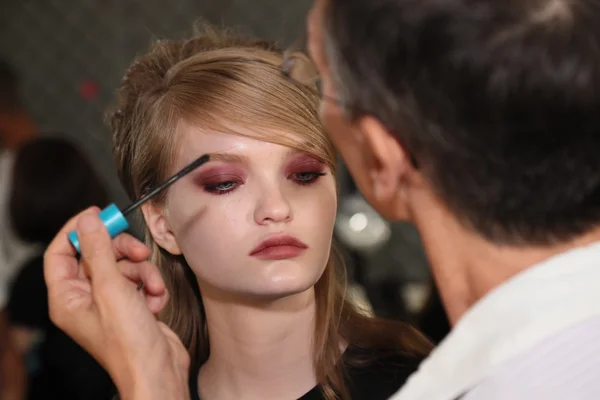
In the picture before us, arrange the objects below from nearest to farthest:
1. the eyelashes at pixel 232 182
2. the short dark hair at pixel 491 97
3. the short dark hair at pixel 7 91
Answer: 1. the short dark hair at pixel 491 97
2. the eyelashes at pixel 232 182
3. the short dark hair at pixel 7 91

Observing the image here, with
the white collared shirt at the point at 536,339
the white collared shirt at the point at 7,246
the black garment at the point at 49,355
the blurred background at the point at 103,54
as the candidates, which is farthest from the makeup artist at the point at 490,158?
the blurred background at the point at 103,54

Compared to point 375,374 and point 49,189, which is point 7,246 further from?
point 375,374

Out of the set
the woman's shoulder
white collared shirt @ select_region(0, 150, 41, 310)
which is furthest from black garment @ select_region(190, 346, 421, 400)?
white collared shirt @ select_region(0, 150, 41, 310)

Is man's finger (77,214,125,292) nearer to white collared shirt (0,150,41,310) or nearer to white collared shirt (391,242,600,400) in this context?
white collared shirt (391,242,600,400)

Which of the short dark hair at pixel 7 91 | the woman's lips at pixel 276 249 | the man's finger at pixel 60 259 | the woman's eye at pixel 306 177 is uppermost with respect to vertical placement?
the short dark hair at pixel 7 91

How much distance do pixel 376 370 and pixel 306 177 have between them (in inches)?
10.0

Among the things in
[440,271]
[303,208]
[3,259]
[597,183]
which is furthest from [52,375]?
[597,183]

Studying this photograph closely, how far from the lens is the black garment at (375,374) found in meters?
1.01

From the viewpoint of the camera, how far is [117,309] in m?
0.90

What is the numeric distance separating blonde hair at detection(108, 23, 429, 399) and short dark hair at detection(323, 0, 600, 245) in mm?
335

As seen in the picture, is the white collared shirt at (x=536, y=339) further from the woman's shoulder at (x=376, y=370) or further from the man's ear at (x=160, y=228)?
the man's ear at (x=160, y=228)

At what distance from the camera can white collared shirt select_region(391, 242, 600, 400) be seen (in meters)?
0.59

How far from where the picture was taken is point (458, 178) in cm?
64

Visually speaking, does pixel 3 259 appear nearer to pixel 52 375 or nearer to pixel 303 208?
pixel 52 375
